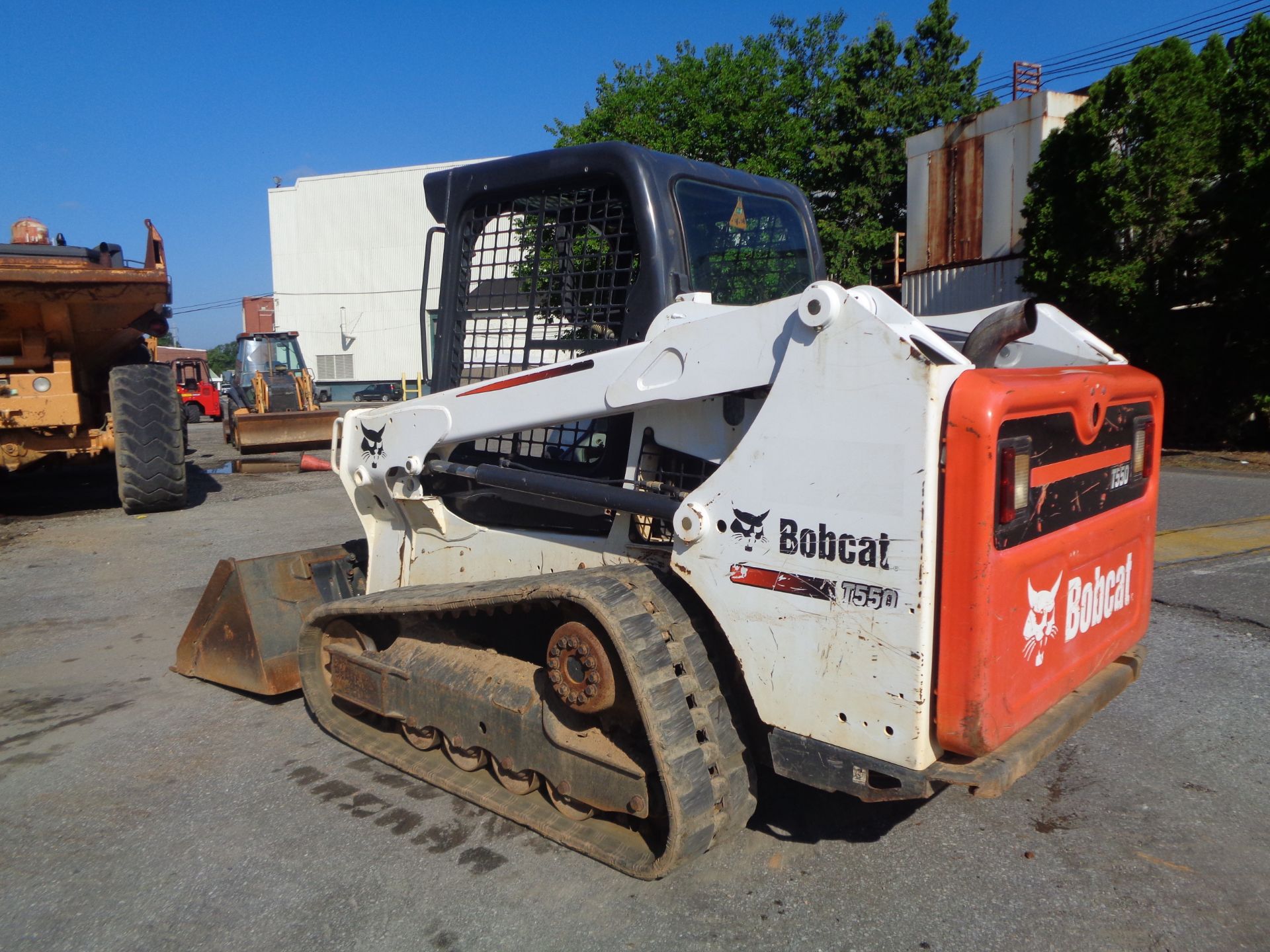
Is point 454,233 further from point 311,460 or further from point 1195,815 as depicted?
point 311,460

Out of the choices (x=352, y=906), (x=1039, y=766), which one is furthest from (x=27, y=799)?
(x=1039, y=766)

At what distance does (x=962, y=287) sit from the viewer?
19875 mm

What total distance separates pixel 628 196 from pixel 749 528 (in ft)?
4.23

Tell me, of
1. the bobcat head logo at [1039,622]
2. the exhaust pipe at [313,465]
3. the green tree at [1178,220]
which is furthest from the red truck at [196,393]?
the bobcat head logo at [1039,622]

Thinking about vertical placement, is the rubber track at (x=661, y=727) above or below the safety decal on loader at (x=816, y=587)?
below

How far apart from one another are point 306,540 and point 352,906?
556cm

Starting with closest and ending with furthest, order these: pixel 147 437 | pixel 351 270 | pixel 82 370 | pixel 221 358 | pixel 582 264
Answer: pixel 582 264 → pixel 147 437 → pixel 82 370 → pixel 351 270 → pixel 221 358

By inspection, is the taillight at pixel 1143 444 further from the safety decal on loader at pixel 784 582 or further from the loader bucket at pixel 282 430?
the loader bucket at pixel 282 430

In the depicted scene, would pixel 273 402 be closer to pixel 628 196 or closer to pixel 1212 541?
pixel 1212 541

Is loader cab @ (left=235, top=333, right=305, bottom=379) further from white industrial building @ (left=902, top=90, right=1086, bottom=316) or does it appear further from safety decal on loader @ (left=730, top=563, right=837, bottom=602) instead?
safety decal on loader @ (left=730, top=563, right=837, bottom=602)

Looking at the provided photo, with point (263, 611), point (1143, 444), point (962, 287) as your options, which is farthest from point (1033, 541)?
point (962, 287)

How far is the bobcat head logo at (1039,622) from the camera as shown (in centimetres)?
250

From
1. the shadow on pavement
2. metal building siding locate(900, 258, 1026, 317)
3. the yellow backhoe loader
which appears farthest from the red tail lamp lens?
metal building siding locate(900, 258, 1026, 317)

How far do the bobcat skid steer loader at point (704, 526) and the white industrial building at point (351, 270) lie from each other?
38.0 metres
